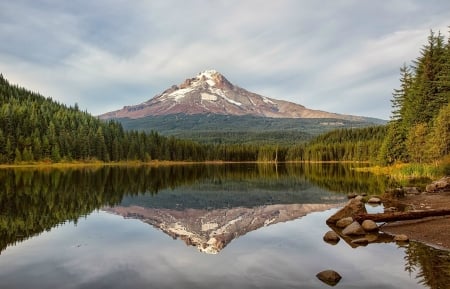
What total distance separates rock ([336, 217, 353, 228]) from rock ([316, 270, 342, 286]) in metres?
10.6

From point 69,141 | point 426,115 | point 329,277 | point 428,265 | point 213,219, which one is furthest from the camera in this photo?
point 69,141

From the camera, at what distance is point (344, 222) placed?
24.7m

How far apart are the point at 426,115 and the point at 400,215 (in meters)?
51.0

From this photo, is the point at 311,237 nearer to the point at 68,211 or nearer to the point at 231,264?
the point at 231,264

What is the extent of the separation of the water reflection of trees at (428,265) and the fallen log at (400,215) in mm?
5311

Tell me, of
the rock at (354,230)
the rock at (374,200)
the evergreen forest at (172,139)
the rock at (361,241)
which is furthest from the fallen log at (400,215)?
the evergreen forest at (172,139)

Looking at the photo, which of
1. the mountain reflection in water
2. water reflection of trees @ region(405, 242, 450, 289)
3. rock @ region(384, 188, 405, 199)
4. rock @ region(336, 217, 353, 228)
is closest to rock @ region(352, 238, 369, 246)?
water reflection of trees @ region(405, 242, 450, 289)

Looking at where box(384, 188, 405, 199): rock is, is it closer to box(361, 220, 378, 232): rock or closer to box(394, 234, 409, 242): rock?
box(361, 220, 378, 232): rock

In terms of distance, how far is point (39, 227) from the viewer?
24266mm

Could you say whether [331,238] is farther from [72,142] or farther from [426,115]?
[72,142]

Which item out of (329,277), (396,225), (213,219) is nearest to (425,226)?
(396,225)

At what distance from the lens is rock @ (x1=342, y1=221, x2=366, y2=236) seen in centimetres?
2202

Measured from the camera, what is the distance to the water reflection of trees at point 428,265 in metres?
13.3

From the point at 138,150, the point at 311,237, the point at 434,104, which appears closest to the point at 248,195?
the point at 311,237
